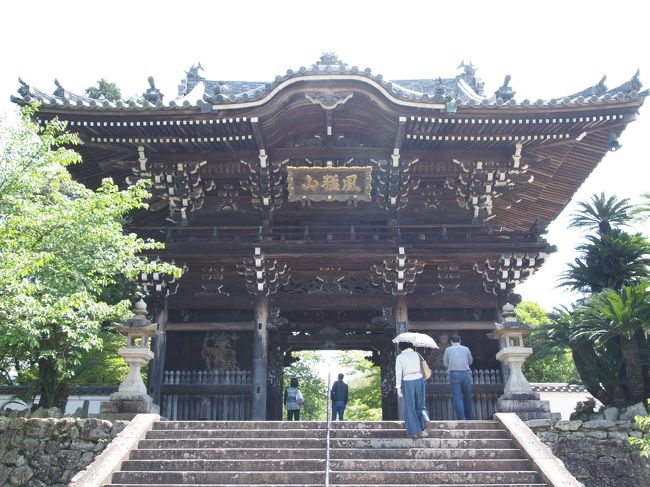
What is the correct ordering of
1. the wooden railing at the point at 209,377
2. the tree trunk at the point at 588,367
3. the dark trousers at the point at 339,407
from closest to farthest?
1. the tree trunk at the point at 588,367
2. the wooden railing at the point at 209,377
3. the dark trousers at the point at 339,407

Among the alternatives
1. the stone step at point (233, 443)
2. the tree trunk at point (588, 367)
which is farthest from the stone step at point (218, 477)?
the tree trunk at point (588, 367)

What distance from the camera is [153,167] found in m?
12.9

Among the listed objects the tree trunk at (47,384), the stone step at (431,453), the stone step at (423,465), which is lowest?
the stone step at (423,465)

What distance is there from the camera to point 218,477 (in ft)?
26.3

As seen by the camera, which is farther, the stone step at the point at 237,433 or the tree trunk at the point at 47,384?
the tree trunk at the point at 47,384

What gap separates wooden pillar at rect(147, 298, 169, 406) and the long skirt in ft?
19.2

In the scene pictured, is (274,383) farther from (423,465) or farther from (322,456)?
(423,465)

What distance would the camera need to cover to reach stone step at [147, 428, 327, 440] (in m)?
9.23

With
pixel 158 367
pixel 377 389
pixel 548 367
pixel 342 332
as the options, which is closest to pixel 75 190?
pixel 158 367

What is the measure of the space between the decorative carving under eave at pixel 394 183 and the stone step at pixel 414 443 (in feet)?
19.3

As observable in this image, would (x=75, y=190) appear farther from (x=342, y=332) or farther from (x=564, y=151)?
(x=564, y=151)

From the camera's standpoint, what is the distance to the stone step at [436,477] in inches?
310

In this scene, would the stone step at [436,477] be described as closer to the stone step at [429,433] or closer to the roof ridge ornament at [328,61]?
the stone step at [429,433]

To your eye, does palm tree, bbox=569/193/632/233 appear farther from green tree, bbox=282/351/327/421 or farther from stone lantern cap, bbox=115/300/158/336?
green tree, bbox=282/351/327/421
